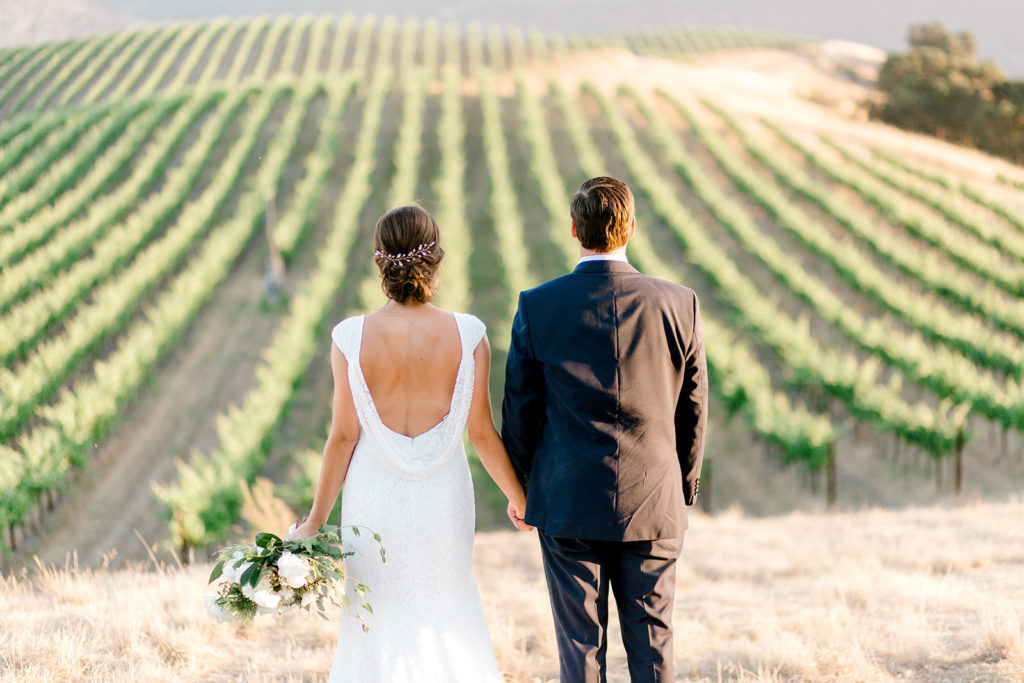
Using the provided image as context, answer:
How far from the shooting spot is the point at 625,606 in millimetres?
2582

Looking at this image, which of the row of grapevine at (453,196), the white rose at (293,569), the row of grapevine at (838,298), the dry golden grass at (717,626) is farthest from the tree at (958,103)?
the white rose at (293,569)

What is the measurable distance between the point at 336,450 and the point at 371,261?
1730 centimetres

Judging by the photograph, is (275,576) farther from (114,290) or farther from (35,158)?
(114,290)

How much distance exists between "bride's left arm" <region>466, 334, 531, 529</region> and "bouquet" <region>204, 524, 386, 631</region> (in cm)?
49

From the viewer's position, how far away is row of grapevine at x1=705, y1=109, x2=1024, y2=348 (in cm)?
1648

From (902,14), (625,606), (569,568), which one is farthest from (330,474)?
(902,14)

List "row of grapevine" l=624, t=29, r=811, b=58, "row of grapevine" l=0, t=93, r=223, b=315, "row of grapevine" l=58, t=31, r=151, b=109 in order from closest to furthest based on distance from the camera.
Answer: "row of grapevine" l=0, t=93, r=223, b=315, "row of grapevine" l=58, t=31, r=151, b=109, "row of grapevine" l=624, t=29, r=811, b=58

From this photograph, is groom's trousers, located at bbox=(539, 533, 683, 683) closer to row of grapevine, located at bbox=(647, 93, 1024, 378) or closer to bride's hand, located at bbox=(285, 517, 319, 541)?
bride's hand, located at bbox=(285, 517, 319, 541)

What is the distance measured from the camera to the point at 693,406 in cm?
261

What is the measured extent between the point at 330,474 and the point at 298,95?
90.3 feet

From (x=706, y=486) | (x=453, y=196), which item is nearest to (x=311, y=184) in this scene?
(x=453, y=196)

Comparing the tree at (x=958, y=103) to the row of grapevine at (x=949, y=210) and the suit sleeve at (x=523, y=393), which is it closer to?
the row of grapevine at (x=949, y=210)

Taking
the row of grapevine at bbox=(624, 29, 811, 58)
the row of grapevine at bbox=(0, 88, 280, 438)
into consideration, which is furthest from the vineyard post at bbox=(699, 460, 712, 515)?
the row of grapevine at bbox=(624, 29, 811, 58)

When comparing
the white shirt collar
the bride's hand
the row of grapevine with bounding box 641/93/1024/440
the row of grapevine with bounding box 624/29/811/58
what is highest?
the row of grapevine with bounding box 624/29/811/58
